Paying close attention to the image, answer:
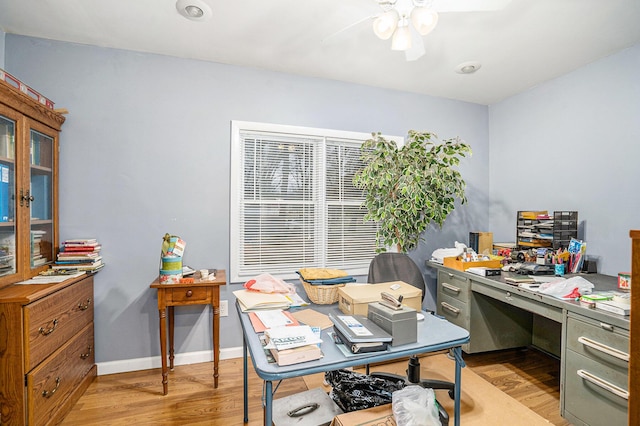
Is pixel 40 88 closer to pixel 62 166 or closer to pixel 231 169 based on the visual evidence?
pixel 62 166

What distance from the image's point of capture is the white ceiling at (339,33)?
1988mm

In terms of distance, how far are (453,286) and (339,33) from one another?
2299mm

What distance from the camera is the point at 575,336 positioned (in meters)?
1.84

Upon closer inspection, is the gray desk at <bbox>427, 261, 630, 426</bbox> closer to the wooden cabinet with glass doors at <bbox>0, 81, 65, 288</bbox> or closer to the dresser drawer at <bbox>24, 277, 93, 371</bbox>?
the dresser drawer at <bbox>24, 277, 93, 371</bbox>

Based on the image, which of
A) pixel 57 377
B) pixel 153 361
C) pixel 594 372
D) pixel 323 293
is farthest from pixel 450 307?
pixel 57 377

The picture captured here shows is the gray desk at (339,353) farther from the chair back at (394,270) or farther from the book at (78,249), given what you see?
the book at (78,249)

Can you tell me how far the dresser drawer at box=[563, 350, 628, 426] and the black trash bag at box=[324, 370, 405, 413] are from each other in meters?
1.00

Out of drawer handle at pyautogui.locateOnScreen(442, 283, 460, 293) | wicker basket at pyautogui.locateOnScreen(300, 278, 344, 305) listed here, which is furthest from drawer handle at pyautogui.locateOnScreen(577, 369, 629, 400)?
wicker basket at pyautogui.locateOnScreen(300, 278, 344, 305)

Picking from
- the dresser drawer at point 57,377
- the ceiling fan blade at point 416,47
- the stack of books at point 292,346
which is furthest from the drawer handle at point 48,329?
the ceiling fan blade at point 416,47

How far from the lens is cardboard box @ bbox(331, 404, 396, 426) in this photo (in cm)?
132

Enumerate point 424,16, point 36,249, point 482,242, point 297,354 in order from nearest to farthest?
point 297,354 < point 424,16 < point 36,249 < point 482,242

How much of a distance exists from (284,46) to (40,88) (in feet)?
6.32

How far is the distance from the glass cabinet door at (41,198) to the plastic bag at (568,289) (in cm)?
345

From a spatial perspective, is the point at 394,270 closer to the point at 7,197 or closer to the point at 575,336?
the point at 575,336
